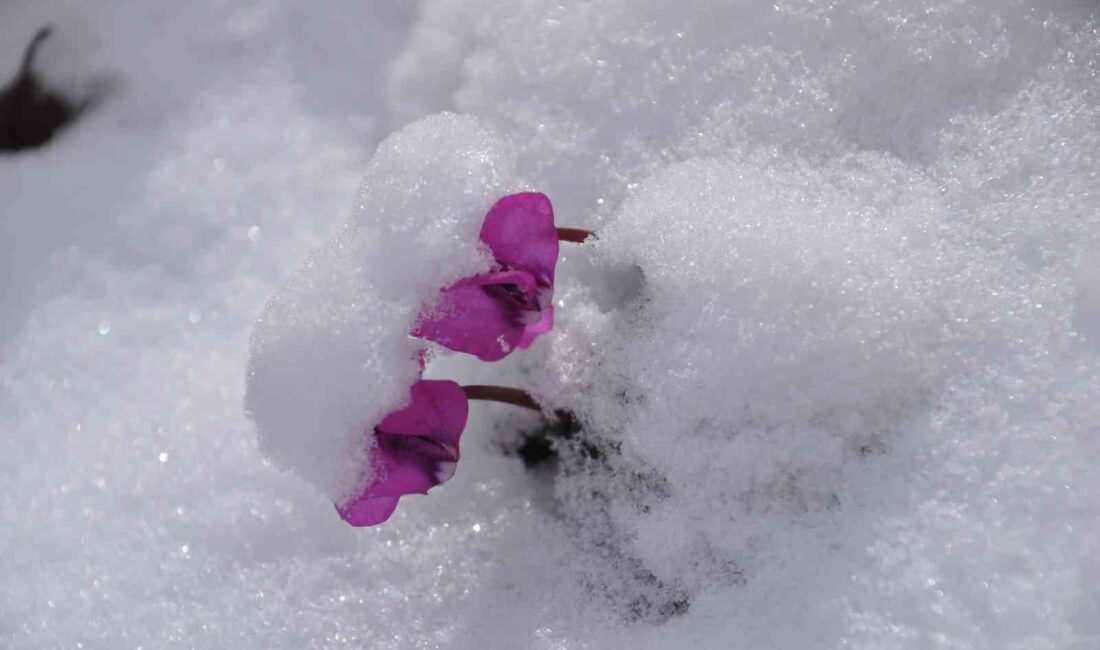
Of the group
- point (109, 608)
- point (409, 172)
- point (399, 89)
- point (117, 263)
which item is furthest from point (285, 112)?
point (109, 608)

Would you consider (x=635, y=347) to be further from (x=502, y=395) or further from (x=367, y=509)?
(x=367, y=509)

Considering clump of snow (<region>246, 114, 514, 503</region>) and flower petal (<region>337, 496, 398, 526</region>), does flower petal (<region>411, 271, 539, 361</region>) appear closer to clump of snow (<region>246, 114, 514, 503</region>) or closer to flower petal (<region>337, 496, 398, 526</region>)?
clump of snow (<region>246, 114, 514, 503</region>)

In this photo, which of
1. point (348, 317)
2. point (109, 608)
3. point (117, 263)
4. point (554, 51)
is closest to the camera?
point (348, 317)

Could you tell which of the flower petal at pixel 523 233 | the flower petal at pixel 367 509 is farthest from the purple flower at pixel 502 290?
the flower petal at pixel 367 509

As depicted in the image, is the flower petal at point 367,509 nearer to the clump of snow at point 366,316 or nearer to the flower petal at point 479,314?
the clump of snow at point 366,316

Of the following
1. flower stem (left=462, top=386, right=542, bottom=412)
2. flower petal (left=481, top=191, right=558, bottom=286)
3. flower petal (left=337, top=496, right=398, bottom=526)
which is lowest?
flower petal (left=337, top=496, right=398, bottom=526)

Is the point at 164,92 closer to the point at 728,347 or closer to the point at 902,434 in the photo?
the point at 728,347

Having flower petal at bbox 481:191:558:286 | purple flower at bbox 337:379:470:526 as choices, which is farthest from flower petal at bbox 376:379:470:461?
flower petal at bbox 481:191:558:286
